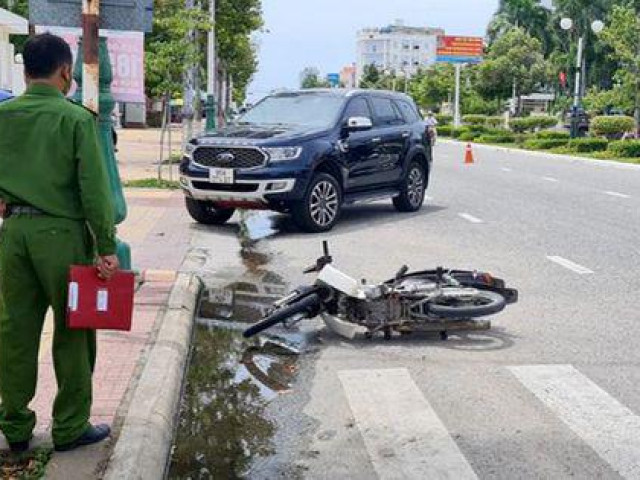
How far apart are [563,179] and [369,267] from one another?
13891mm

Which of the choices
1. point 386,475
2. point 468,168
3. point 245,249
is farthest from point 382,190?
point 468,168

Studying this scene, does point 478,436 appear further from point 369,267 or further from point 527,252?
point 527,252

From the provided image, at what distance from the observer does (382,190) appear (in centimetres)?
1389

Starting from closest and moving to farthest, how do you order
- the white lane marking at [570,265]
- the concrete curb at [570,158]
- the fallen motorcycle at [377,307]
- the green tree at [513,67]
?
the fallen motorcycle at [377,307] → the white lane marking at [570,265] → the concrete curb at [570,158] → the green tree at [513,67]

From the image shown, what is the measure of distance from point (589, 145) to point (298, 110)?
81.5 feet

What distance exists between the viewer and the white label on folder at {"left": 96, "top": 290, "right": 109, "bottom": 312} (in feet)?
13.1

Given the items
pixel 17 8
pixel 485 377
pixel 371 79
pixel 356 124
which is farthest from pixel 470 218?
pixel 371 79

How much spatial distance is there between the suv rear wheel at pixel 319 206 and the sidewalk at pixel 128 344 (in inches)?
59.7

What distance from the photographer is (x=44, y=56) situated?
3969mm

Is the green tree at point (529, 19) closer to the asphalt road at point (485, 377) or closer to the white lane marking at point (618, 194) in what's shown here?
the white lane marking at point (618, 194)

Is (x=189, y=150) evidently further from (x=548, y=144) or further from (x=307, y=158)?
(x=548, y=144)

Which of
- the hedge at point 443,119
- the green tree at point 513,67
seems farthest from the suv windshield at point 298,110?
the hedge at point 443,119

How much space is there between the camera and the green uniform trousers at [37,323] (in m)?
3.96

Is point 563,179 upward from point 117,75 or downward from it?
downward
